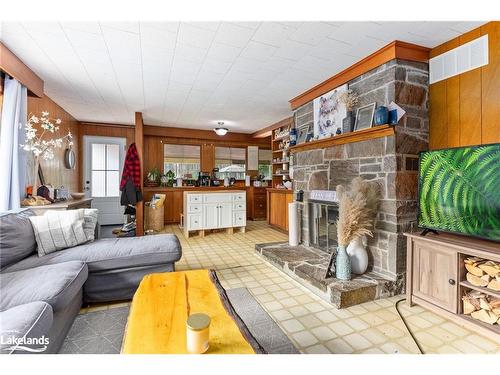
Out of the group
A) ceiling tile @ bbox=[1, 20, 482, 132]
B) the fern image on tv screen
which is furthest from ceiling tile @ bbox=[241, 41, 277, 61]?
the fern image on tv screen

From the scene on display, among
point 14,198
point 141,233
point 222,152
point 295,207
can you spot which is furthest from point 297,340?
point 222,152

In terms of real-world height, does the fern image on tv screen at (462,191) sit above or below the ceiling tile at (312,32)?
below

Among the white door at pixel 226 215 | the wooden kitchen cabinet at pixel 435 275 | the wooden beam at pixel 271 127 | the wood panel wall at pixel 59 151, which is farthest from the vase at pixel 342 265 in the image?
the wood panel wall at pixel 59 151

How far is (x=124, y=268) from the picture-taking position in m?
2.24

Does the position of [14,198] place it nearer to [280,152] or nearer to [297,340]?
[297,340]

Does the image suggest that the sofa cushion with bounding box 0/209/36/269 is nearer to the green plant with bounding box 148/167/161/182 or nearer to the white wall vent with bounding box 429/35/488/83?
the green plant with bounding box 148/167/161/182

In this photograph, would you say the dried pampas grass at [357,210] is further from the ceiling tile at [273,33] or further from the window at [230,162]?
the window at [230,162]

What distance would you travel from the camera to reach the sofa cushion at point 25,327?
1086 mm

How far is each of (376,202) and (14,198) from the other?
13.0 ft

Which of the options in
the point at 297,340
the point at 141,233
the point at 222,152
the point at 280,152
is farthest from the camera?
the point at 222,152

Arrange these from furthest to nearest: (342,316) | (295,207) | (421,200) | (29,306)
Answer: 1. (295,207)
2. (421,200)
3. (342,316)
4. (29,306)

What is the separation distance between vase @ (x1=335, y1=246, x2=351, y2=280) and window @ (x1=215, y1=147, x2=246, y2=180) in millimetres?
4788

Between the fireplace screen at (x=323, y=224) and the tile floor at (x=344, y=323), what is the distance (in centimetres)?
Result: 82

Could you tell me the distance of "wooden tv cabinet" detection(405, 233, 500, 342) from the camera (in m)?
1.72
